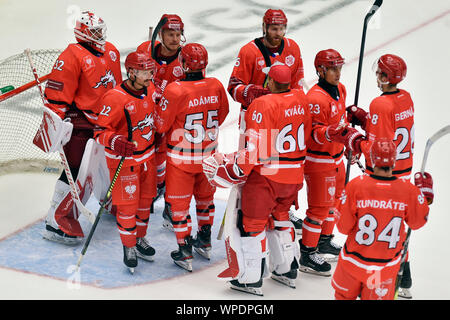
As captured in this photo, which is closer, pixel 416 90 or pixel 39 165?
pixel 39 165

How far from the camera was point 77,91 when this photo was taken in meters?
4.42

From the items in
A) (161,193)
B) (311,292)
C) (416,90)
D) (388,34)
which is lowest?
(311,292)

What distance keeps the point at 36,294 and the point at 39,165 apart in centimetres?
193

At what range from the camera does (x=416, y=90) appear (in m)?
6.85

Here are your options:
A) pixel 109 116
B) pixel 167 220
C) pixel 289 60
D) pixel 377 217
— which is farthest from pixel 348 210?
pixel 167 220

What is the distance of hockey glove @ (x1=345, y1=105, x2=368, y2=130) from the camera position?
13.8 feet

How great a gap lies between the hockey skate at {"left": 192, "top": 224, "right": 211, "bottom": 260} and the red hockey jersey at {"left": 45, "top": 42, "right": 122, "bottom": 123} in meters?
1.04

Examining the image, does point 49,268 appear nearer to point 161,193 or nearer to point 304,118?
point 161,193

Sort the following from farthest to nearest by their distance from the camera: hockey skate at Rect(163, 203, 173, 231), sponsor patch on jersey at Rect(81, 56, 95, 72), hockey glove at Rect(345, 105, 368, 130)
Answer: hockey skate at Rect(163, 203, 173, 231), sponsor patch on jersey at Rect(81, 56, 95, 72), hockey glove at Rect(345, 105, 368, 130)

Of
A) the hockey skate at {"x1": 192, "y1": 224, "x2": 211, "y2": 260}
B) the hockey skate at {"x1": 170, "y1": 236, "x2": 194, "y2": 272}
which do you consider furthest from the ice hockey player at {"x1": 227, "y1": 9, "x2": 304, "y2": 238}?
the hockey skate at {"x1": 170, "y1": 236, "x2": 194, "y2": 272}

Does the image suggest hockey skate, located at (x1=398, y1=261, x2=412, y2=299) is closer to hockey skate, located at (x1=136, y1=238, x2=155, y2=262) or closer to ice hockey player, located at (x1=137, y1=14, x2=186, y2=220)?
hockey skate, located at (x1=136, y1=238, x2=155, y2=262)

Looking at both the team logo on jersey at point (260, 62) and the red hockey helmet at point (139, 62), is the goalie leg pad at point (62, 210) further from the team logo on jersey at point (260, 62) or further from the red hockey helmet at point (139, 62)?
the team logo on jersey at point (260, 62)

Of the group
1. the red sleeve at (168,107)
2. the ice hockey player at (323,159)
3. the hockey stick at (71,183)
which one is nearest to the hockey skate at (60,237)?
the hockey stick at (71,183)

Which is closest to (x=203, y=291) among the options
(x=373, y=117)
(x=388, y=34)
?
(x=373, y=117)
